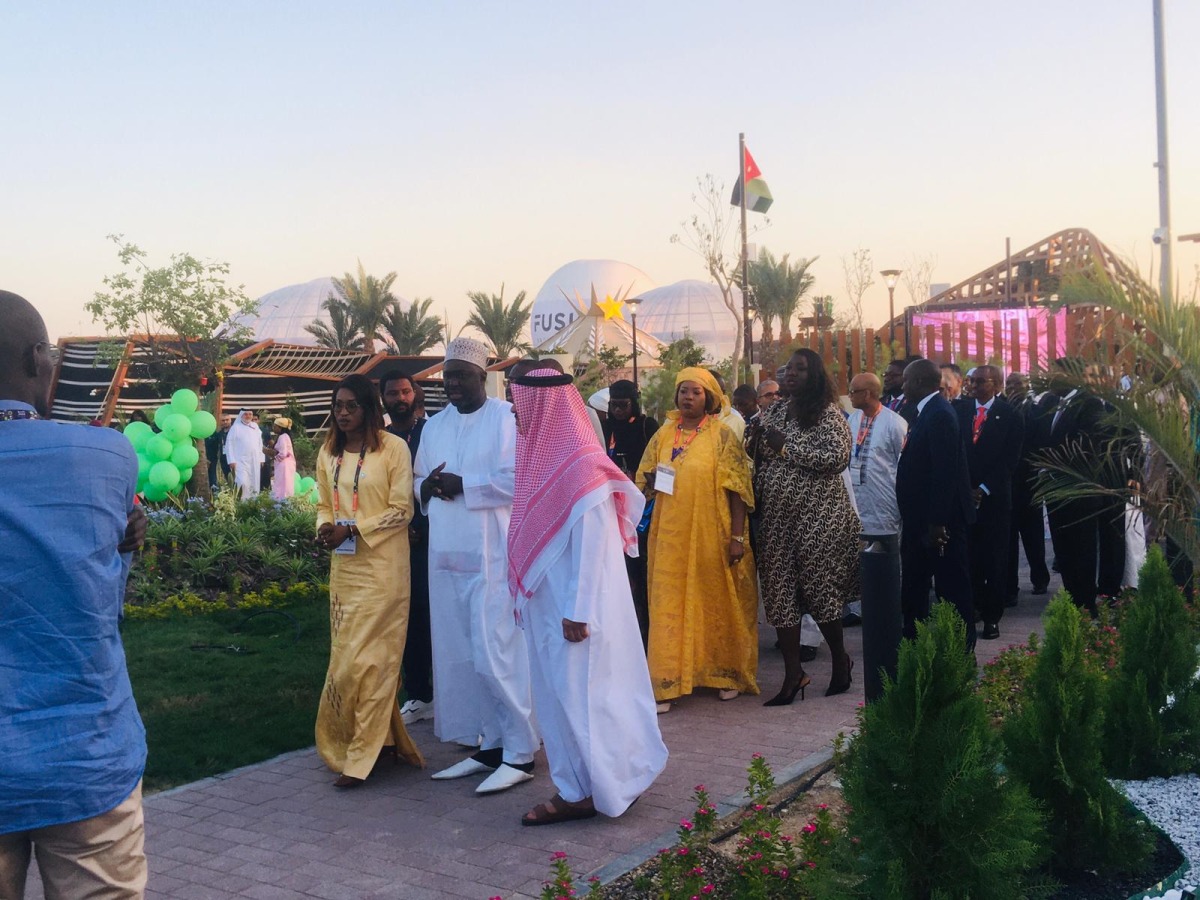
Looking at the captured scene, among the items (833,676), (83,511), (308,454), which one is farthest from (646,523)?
(308,454)

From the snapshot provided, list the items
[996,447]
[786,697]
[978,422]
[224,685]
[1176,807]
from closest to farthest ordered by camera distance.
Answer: [1176,807] < [786,697] < [224,685] < [996,447] < [978,422]

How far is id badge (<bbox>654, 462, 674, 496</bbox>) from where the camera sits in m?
6.93

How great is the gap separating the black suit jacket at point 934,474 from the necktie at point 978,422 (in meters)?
2.12

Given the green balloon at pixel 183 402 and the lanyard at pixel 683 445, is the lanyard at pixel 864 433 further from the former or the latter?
the green balloon at pixel 183 402

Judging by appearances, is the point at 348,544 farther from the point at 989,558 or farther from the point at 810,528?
the point at 989,558

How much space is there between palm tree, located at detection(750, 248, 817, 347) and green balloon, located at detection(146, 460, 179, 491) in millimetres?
38131

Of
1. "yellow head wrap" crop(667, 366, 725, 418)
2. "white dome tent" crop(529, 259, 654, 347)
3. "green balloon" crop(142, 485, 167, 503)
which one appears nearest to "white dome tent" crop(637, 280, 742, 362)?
"white dome tent" crop(529, 259, 654, 347)

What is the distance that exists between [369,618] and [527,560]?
0.96 m

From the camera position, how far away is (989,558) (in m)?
8.97

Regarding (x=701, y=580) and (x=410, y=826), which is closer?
(x=410, y=826)

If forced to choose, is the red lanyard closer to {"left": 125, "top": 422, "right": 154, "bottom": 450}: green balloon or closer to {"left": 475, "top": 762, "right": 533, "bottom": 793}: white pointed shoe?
{"left": 475, "top": 762, "right": 533, "bottom": 793}: white pointed shoe

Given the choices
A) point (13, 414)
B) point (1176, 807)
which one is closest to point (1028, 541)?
point (1176, 807)

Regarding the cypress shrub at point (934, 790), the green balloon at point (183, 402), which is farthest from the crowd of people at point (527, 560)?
the green balloon at point (183, 402)

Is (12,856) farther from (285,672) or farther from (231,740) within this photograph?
(285,672)
